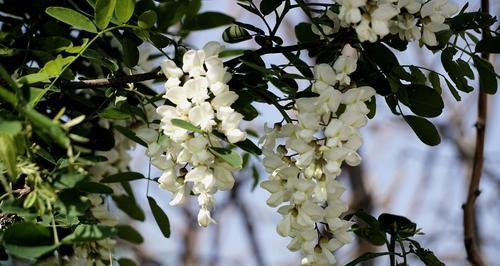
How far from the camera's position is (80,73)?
3.01 feet

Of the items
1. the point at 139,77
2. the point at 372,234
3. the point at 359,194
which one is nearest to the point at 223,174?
the point at 139,77

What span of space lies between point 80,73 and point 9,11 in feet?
0.36

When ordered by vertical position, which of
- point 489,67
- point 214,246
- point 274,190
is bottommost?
point 214,246

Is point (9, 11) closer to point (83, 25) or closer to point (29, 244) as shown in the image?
point (83, 25)

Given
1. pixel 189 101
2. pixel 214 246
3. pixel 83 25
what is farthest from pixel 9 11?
pixel 214 246

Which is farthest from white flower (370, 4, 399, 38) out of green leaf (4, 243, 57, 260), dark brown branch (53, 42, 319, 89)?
green leaf (4, 243, 57, 260)

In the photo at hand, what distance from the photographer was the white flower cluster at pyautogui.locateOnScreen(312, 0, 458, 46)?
0.64 m

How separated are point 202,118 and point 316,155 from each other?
0.10 m

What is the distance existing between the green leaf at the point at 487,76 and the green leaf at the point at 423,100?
0.09m

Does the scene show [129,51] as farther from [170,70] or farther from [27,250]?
[27,250]

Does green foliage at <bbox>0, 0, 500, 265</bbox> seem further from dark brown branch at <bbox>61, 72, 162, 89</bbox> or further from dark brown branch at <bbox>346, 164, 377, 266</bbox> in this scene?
dark brown branch at <bbox>346, 164, 377, 266</bbox>

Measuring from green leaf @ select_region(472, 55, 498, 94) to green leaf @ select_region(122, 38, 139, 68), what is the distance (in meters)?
0.34

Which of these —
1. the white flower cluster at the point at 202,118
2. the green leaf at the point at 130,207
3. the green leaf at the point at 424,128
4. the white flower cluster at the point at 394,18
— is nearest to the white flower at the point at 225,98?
the white flower cluster at the point at 202,118

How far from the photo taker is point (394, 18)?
0.70m
